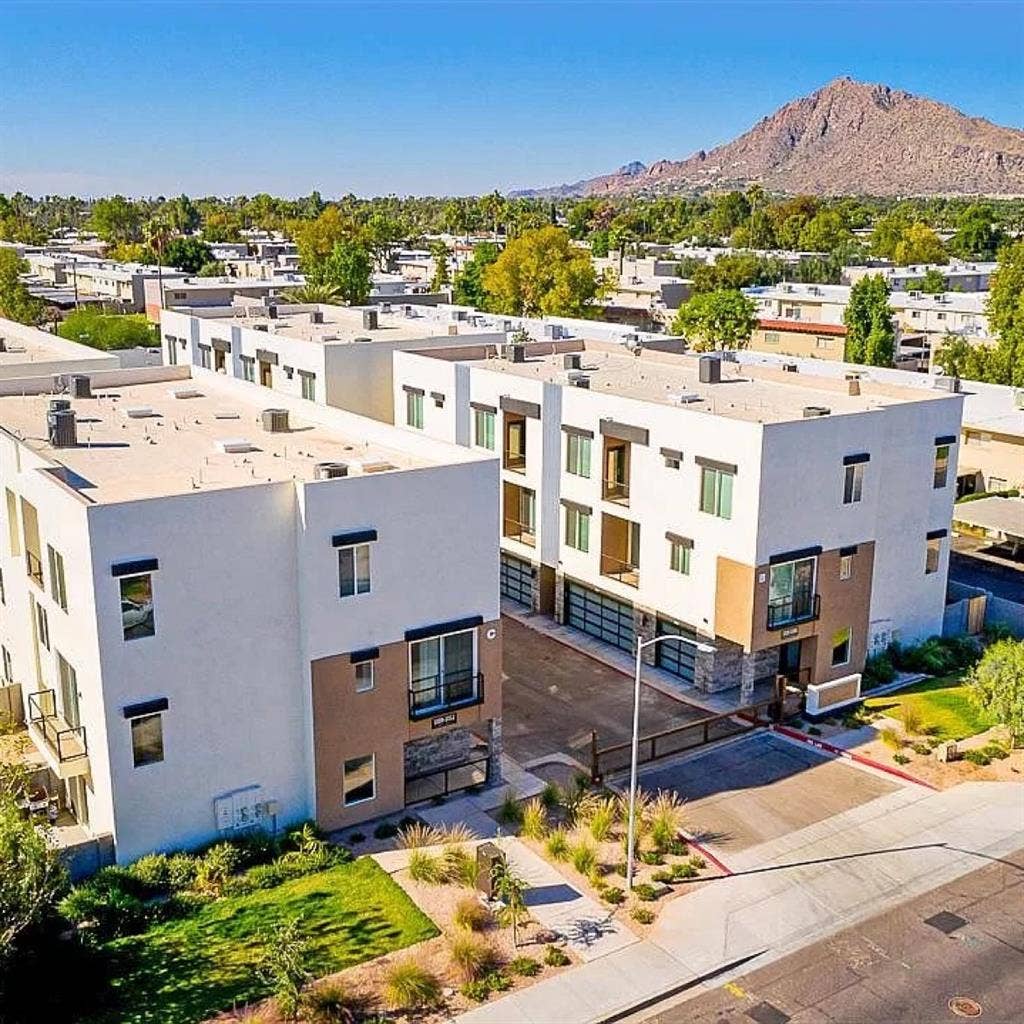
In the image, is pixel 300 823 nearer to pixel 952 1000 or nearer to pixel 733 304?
pixel 952 1000

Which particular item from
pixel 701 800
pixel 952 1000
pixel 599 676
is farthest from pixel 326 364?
pixel 952 1000

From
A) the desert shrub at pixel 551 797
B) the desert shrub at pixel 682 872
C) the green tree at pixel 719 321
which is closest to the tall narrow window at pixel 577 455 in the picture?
the desert shrub at pixel 551 797

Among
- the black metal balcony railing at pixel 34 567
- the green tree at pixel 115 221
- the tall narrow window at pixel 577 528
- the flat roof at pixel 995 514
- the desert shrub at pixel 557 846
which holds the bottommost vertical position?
the desert shrub at pixel 557 846

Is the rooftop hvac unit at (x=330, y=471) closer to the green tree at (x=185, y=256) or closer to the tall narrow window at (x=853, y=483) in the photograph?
the tall narrow window at (x=853, y=483)

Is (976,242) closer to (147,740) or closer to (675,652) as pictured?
(675,652)

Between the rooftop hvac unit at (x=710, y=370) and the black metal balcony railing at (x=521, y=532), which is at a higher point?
the rooftop hvac unit at (x=710, y=370)
